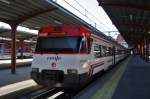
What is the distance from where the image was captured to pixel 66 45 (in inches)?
525

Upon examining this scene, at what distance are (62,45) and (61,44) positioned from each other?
71mm

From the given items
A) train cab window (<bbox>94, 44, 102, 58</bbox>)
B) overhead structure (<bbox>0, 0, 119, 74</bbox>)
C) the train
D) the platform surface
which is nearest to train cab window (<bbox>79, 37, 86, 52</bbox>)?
the train

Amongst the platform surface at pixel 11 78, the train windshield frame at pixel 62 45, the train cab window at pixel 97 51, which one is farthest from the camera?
the platform surface at pixel 11 78

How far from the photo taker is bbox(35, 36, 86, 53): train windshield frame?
13.2m

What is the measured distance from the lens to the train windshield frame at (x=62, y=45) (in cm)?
1321

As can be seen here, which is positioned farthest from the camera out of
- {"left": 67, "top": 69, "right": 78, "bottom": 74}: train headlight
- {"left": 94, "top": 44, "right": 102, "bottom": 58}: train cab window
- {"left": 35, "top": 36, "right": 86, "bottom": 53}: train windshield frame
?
{"left": 94, "top": 44, "right": 102, "bottom": 58}: train cab window

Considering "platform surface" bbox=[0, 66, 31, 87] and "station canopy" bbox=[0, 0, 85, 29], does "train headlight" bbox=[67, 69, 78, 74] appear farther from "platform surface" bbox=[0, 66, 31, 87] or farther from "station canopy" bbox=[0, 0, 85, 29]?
"station canopy" bbox=[0, 0, 85, 29]

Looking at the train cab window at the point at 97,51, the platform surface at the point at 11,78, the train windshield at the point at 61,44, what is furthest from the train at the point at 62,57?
the platform surface at the point at 11,78

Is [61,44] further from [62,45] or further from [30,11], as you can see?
[30,11]

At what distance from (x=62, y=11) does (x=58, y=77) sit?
6376 millimetres

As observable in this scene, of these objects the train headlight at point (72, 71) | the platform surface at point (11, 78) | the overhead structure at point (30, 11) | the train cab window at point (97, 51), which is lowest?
the platform surface at point (11, 78)

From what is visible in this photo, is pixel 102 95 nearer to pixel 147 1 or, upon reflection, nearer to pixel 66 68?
pixel 66 68

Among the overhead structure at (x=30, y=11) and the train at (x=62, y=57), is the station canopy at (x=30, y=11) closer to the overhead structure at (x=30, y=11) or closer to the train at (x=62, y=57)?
the overhead structure at (x=30, y=11)

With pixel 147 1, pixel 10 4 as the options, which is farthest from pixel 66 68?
pixel 147 1
